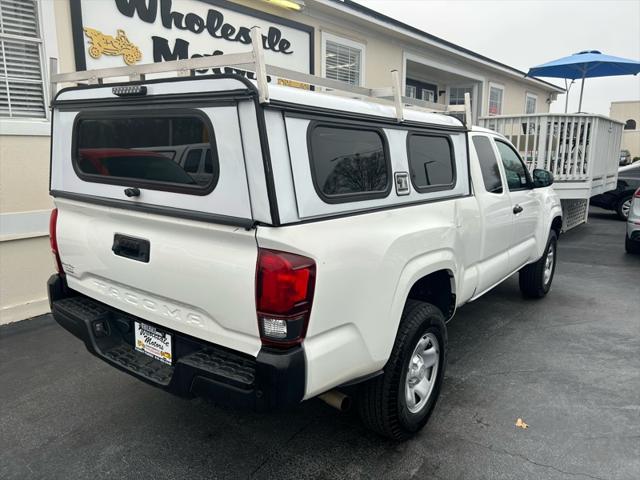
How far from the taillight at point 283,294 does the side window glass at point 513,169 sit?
2965mm

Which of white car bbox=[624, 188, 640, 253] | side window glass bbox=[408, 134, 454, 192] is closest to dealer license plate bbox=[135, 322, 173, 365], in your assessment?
side window glass bbox=[408, 134, 454, 192]

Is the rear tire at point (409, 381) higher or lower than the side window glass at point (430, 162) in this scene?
lower

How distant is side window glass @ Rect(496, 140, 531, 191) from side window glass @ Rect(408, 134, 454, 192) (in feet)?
4.02

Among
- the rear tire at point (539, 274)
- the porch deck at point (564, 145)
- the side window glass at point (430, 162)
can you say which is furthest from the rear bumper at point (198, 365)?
the porch deck at point (564, 145)

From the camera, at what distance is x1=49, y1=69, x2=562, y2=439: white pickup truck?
6.60 ft

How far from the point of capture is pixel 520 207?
4.43 m

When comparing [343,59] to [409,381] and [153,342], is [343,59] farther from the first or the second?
[153,342]

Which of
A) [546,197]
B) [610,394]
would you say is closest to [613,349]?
[610,394]

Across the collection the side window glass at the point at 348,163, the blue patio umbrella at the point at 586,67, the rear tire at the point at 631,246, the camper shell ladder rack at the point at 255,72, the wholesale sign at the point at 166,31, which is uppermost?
the blue patio umbrella at the point at 586,67

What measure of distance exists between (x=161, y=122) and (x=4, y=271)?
11.3ft

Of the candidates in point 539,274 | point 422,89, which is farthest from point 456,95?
point 539,274

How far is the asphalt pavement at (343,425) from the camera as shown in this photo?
2.62 metres

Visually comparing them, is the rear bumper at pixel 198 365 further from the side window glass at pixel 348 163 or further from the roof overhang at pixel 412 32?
the roof overhang at pixel 412 32

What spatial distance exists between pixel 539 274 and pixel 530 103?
14.0 meters
